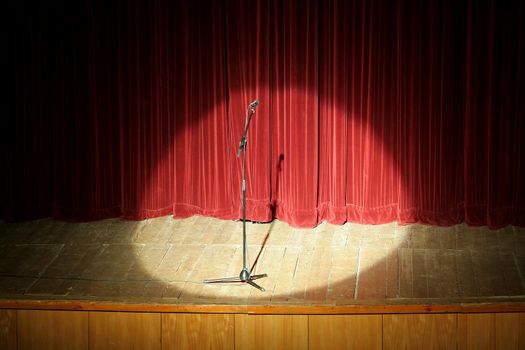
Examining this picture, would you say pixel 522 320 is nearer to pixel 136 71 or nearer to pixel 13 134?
pixel 136 71

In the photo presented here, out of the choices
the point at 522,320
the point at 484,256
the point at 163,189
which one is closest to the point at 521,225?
the point at 484,256

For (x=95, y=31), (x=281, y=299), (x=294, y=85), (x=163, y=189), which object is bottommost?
(x=281, y=299)

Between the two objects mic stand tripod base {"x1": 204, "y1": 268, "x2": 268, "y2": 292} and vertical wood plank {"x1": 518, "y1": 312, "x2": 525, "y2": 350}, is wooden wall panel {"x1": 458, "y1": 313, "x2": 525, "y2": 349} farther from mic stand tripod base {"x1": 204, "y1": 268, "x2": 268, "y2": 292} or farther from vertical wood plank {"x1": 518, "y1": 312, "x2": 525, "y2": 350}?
mic stand tripod base {"x1": 204, "y1": 268, "x2": 268, "y2": 292}

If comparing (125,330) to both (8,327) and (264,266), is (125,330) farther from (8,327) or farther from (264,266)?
(264,266)

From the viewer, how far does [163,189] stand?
6.24 meters

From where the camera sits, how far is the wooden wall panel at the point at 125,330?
452 cm

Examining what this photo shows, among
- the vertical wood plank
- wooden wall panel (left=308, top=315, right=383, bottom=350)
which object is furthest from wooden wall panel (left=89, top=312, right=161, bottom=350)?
the vertical wood plank

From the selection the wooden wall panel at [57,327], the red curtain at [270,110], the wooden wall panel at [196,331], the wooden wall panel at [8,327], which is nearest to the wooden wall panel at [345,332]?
the wooden wall panel at [196,331]

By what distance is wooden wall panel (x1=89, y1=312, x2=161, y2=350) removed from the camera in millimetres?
4520

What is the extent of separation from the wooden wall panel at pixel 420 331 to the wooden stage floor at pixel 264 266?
0.06 metres

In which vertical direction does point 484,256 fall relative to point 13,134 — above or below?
below

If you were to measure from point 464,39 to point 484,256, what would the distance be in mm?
1530

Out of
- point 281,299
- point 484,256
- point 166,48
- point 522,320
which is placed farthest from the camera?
point 166,48

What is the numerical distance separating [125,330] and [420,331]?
5.44 feet
